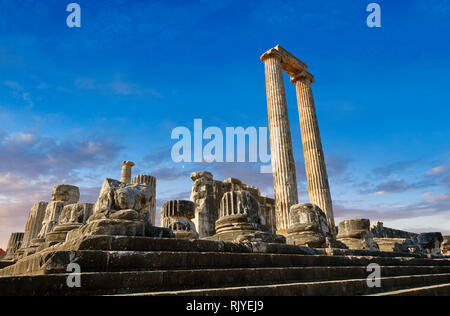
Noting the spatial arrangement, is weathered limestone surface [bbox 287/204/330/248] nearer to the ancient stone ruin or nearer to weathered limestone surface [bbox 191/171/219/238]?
the ancient stone ruin

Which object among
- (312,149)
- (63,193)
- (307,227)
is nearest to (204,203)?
(63,193)

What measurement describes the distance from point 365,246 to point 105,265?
1042 cm

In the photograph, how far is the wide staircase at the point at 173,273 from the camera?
2.65 m

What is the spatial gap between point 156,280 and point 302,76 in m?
18.6

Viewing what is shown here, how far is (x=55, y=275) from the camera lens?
2.51m

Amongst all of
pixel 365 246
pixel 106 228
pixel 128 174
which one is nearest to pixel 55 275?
pixel 106 228

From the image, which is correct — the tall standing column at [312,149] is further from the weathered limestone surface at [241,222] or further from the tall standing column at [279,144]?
the weathered limestone surface at [241,222]

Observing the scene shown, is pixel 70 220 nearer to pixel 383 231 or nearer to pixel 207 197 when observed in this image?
pixel 207 197

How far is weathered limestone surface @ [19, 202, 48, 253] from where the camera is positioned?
13.0 metres

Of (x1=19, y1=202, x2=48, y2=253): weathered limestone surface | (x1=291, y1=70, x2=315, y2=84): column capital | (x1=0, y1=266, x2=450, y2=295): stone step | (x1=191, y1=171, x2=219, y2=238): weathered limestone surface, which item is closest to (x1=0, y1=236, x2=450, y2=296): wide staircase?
(x1=0, y1=266, x2=450, y2=295): stone step
